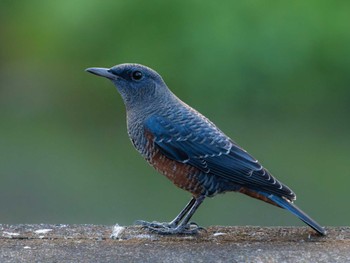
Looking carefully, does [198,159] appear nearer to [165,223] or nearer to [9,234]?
[165,223]

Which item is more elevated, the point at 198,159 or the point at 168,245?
the point at 198,159

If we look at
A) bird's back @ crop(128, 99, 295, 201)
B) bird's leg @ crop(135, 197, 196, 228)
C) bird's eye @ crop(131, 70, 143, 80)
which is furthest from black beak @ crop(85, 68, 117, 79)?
bird's leg @ crop(135, 197, 196, 228)

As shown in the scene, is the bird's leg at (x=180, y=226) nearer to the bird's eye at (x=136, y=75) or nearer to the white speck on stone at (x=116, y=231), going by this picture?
the white speck on stone at (x=116, y=231)

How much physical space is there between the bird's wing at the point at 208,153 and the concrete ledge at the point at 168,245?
0.33m

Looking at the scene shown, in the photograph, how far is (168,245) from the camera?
5539 mm

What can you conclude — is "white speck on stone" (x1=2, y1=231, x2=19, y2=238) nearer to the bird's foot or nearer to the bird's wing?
the bird's foot

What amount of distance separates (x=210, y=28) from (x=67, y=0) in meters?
2.01

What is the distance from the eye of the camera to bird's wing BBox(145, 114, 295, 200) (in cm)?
613

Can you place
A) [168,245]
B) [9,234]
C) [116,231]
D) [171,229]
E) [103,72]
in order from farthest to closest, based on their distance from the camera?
[103,72]
[171,229]
[116,231]
[9,234]
[168,245]

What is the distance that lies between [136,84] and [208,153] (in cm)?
66

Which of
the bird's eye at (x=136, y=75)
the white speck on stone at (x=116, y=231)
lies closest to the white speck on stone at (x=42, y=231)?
the white speck on stone at (x=116, y=231)

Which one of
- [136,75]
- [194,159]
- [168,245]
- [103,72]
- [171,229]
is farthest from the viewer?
[136,75]

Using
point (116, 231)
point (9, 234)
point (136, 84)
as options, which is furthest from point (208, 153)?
point (9, 234)

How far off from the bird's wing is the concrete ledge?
12.9 inches
